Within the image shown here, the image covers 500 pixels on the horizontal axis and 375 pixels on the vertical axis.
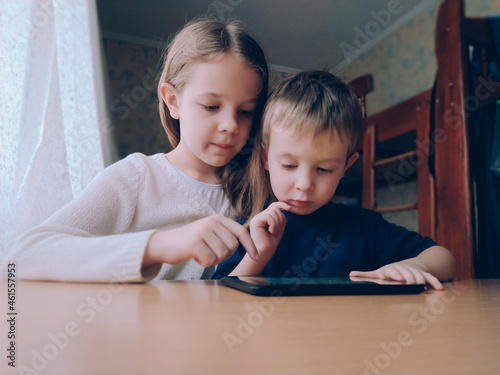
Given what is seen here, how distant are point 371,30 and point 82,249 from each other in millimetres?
3104

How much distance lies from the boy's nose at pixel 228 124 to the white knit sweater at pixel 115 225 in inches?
6.7

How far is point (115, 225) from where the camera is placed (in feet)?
2.37

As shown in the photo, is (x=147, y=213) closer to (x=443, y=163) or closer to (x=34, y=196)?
(x=34, y=196)

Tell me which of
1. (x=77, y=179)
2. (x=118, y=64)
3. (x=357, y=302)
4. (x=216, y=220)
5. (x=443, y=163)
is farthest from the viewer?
(x=118, y=64)

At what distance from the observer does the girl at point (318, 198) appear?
2.13ft

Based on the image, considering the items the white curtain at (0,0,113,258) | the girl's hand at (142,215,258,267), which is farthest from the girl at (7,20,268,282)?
the white curtain at (0,0,113,258)

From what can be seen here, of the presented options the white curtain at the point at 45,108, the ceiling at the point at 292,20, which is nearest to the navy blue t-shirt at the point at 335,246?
the white curtain at the point at 45,108

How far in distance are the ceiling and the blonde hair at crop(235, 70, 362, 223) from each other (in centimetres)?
167

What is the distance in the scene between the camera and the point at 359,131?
745 mm

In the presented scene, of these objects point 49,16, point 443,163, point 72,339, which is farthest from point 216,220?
point 443,163

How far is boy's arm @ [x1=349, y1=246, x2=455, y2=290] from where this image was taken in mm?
479

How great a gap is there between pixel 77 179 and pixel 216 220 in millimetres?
629

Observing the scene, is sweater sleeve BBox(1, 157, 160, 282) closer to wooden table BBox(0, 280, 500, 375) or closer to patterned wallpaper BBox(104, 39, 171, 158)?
wooden table BBox(0, 280, 500, 375)

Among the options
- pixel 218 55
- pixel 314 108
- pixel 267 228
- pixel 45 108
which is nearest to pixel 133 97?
pixel 45 108
